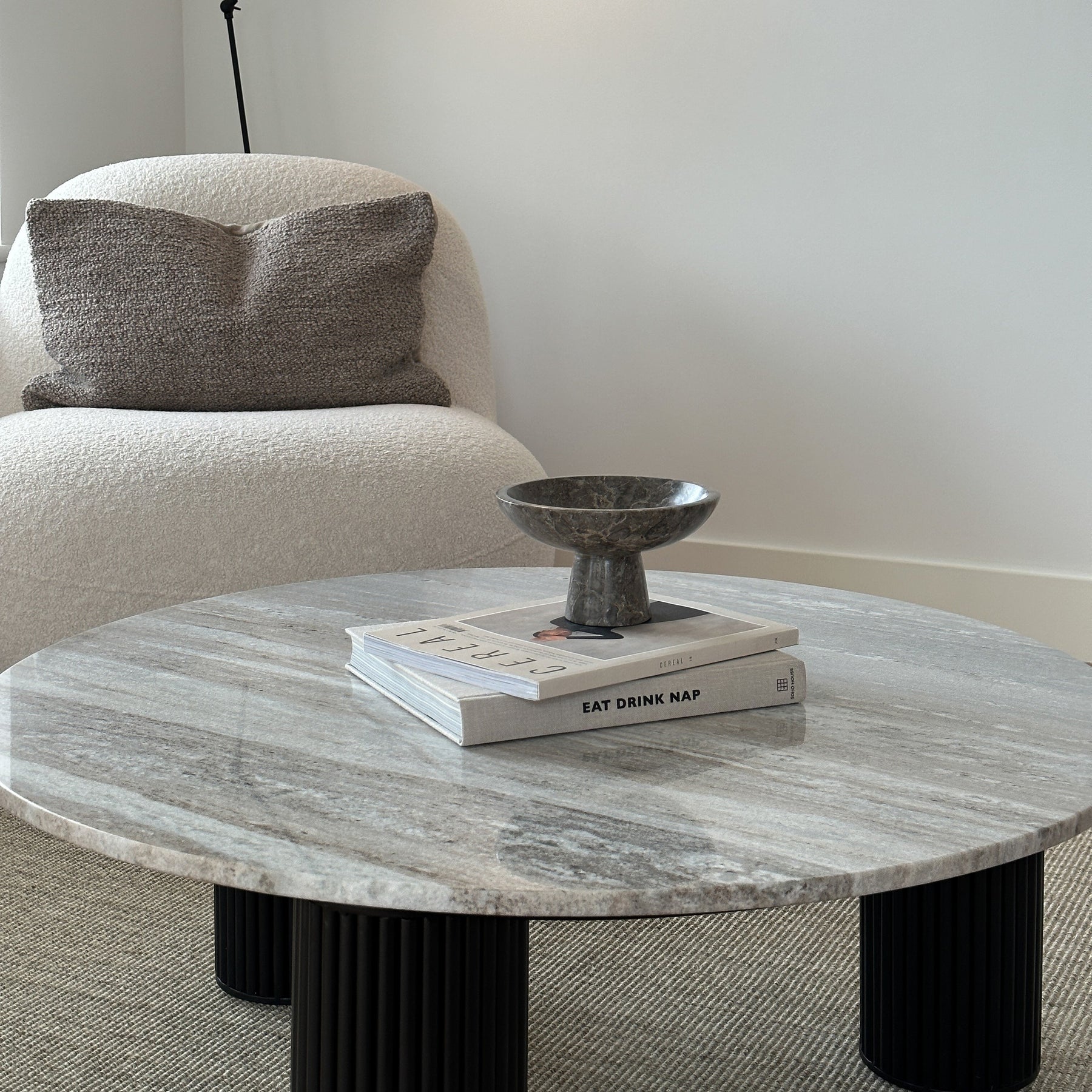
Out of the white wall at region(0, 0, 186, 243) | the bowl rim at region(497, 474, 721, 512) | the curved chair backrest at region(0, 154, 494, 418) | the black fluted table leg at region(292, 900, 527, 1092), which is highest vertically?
the white wall at region(0, 0, 186, 243)

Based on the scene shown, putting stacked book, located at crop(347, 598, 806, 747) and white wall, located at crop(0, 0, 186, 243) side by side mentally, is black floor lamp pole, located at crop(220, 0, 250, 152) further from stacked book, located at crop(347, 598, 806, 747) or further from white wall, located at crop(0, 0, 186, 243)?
stacked book, located at crop(347, 598, 806, 747)

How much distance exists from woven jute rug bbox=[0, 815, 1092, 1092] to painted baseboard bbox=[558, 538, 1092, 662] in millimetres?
1009

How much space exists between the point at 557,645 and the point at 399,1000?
26cm

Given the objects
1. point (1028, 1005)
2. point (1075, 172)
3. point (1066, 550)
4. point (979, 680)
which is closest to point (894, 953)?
point (1028, 1005)

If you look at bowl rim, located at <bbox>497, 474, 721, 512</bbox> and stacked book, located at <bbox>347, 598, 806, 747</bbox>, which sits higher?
bowl rim, located at <bbox>497, 474, 721, 512</bbox>

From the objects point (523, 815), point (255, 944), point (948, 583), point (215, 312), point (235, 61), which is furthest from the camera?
point (235, 61)

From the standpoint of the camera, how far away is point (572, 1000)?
1184 mm

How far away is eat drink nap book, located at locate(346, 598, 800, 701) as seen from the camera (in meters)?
0.79

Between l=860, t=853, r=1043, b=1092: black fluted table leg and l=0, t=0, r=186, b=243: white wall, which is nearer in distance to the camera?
l=860, t=853, r=1043, b=1092: black fluted table leg

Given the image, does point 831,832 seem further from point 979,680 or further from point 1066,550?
point 1066,550

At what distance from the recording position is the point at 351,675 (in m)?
0.91

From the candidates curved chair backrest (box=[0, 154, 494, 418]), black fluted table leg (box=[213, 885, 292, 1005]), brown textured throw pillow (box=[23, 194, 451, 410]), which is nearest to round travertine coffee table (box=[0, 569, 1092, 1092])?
black fluted table leg (box=[213, 885, 292, 1005])

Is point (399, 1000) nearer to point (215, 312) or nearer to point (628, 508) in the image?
point (628, 508)

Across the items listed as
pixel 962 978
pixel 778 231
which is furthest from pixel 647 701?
pixel 778 231
